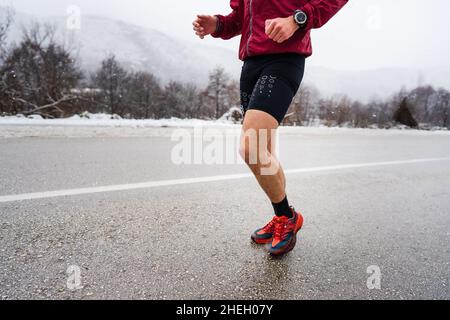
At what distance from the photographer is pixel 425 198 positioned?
133 inches

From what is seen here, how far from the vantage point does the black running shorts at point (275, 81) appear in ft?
5.87

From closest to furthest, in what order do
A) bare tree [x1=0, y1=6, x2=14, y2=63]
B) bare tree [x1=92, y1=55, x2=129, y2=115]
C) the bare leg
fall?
the bare leg
bare tree [x1=0, y1=6, x2=14, y2=63]
bare tree [x1=92, y1=55, x2=129, y2=115]

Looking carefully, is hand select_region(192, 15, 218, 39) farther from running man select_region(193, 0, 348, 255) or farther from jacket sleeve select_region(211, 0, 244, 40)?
running man select_region(193, 0, 348, 255)

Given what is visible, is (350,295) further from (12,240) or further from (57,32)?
(57,32)

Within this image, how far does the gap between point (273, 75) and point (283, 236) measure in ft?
3.15

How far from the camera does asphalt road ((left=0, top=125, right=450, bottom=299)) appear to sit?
154 cm

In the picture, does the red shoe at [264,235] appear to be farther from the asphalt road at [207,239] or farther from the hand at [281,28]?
the hand at [281,28]

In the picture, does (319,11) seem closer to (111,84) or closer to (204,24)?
(204,24)

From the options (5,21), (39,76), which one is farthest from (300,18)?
(39,76)

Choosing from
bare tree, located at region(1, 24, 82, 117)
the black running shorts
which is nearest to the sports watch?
the black running shorts

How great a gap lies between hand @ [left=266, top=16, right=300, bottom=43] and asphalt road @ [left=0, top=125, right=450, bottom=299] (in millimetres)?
1221

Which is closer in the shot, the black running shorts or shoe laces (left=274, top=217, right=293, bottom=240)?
the black running shorts

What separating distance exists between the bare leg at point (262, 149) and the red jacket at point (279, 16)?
0.40 meters

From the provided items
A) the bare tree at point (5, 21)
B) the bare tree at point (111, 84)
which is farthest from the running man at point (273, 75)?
the bare tree at point (111, 84)
